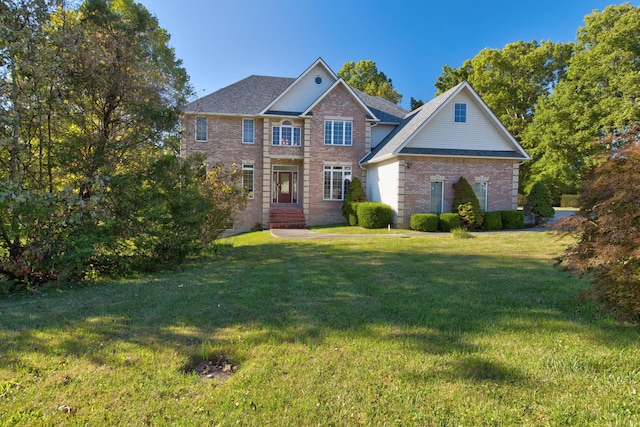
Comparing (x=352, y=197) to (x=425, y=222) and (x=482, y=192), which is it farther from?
(x=482, y=192)

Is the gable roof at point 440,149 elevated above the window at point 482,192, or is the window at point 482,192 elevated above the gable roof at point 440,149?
→ the gable roof at point 440,149

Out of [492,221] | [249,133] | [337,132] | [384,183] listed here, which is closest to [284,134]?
[249,133]

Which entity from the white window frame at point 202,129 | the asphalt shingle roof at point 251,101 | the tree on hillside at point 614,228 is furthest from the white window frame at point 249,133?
the tree on hillside at point 614,228

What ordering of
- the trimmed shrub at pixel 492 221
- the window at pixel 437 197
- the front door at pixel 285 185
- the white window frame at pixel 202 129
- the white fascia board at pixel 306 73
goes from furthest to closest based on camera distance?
the front door at pixel 285 185 → the white window frame at pixel 202 129 → the white fascia board at pixel 306 73 → the window at pixel 437 197 → the trimmed shrub at pixel 492 221

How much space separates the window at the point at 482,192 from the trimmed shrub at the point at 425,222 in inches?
133

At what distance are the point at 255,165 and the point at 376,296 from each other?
16.9m

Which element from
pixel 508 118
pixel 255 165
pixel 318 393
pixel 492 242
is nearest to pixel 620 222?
pixel 318 393

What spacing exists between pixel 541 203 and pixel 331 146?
1150cm

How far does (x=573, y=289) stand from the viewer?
5.86 m

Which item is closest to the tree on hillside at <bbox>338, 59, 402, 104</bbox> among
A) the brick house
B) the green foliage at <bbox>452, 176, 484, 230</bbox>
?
the brick house

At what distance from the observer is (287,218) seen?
2027 cm

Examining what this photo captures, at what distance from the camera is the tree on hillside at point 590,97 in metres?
26.8

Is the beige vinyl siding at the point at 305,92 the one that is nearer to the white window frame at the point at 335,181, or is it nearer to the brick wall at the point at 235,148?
the brick wall at the point at 235,148

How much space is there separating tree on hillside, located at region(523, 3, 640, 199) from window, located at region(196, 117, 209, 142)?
26979 mm
